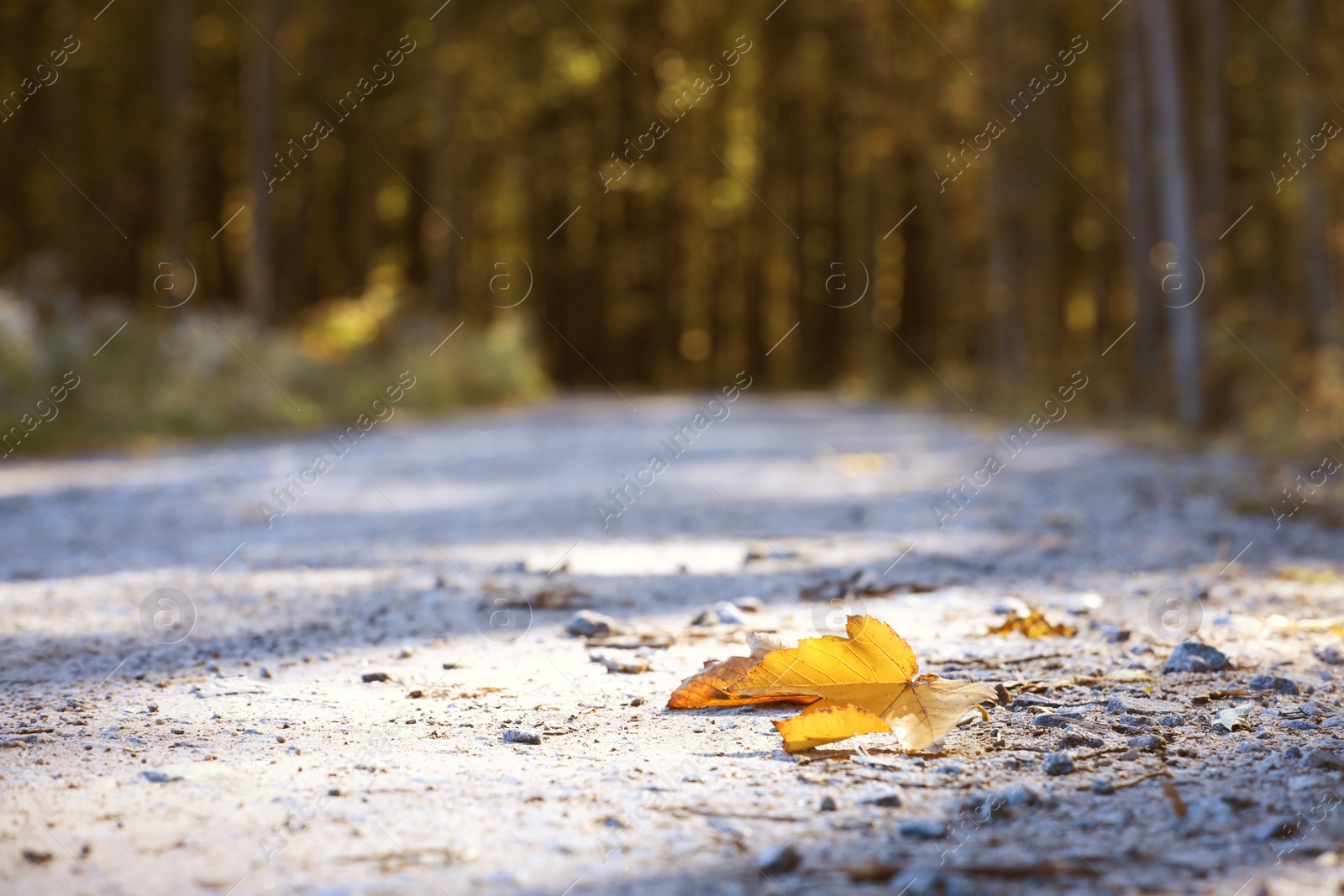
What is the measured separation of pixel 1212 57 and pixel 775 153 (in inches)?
797

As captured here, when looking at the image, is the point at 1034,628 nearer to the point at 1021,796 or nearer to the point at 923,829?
the point at 1021,796

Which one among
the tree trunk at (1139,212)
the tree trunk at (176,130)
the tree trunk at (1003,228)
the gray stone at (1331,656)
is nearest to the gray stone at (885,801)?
the gray stone at (1331,656)

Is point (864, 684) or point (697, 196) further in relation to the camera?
point (697, 196)

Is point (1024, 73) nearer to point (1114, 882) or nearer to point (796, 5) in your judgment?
point (796, 5)

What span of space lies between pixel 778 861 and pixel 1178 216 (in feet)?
35.1

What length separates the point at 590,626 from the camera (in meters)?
3.56

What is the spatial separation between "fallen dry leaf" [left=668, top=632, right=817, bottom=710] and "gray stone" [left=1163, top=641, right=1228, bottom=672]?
100cm

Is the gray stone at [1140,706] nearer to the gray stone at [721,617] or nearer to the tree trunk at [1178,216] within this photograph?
the gray stone at [721,617]

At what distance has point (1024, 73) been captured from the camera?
18484mm

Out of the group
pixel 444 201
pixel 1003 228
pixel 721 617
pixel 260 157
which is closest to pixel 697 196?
pixel 444 201

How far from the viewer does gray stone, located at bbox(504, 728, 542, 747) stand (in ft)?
8.18

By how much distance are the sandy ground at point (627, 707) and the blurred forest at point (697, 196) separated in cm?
498

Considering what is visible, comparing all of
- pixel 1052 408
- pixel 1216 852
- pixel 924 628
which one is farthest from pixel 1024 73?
pixel 1216 852

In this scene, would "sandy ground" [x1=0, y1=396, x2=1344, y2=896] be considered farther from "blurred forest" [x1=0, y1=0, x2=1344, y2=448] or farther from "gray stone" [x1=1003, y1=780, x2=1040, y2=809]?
"blurred forest" [x1=0, y1=0, x2=1344, y2=448]
